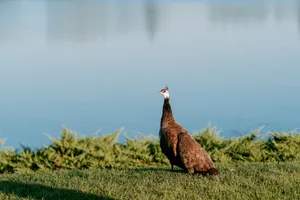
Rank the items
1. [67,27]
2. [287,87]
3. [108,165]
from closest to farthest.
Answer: [108,165] < [287,87] < [67,27]

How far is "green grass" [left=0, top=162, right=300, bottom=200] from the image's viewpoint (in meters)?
8.02

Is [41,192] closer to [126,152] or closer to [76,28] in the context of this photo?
[126,152]

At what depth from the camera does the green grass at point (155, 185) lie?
26.3 feet

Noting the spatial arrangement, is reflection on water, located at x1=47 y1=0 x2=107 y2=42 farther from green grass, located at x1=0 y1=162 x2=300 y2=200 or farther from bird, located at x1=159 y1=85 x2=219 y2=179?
bird, located at x1=159 y1=85 x2=219 y2=179

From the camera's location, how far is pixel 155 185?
841 cm

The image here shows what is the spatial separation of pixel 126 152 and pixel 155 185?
3108 mm

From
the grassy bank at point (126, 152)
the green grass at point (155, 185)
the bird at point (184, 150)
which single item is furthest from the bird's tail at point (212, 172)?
the grassy bank at point (126, 152)

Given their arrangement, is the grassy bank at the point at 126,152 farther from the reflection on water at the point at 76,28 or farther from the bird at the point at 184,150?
the reflection on water at the point at 76,28

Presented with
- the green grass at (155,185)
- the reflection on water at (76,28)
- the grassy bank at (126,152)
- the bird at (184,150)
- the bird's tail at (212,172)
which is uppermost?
the reflection on water at (76,28)

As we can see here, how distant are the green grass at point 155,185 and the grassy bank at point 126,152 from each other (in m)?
1.53

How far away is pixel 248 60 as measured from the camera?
26.6 metres

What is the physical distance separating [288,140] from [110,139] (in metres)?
3.13

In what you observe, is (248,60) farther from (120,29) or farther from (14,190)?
(14,190)

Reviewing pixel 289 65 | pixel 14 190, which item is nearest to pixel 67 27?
pixel 289 65
